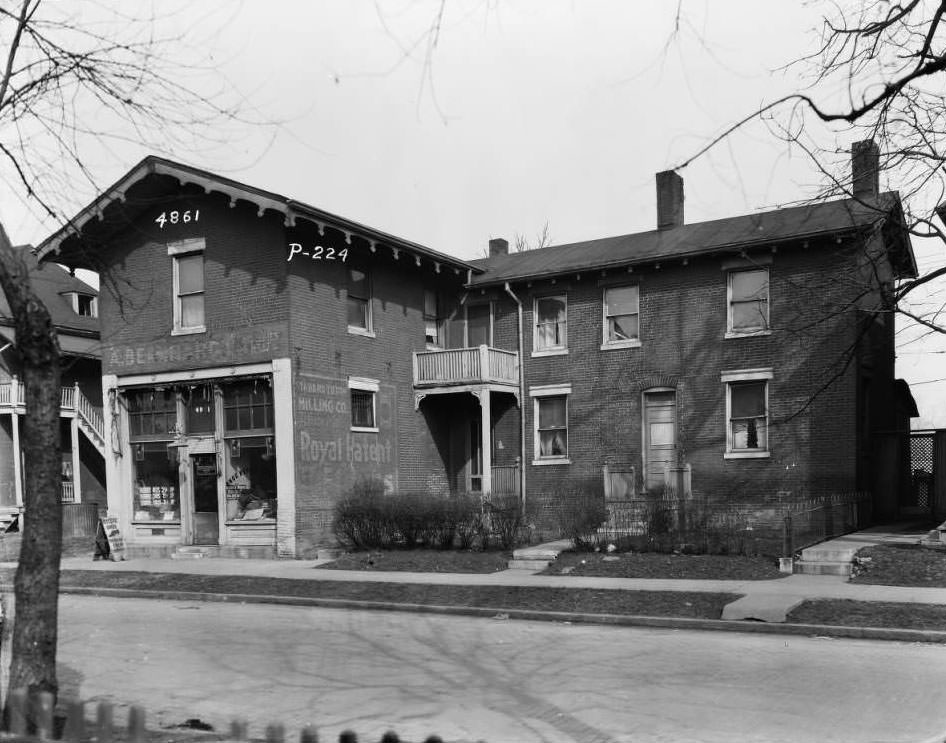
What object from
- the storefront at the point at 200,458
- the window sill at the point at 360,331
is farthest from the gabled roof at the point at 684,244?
the storefront at the point at 200,458

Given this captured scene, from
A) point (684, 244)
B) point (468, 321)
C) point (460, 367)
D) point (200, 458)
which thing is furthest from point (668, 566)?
point (468, 321)

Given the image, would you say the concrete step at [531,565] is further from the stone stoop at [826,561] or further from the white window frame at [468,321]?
the white window frame at [468,321]

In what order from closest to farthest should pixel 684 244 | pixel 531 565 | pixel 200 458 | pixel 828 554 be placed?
1. pixel 828 554
2. pixel 531 565
3. pixel 200 458
4. pixel 684 244

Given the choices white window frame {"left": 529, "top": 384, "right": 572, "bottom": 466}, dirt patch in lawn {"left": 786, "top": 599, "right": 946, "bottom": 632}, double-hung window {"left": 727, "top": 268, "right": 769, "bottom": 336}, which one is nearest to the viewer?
dirt patch in lawn {"left": 786, "top": 599, "right": 946, "bottom": 632}

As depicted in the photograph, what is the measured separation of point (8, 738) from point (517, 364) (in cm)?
2275

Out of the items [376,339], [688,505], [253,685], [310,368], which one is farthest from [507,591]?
[376,339]

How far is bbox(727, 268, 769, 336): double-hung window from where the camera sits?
24062 millimetres

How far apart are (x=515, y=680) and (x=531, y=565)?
9.06 m

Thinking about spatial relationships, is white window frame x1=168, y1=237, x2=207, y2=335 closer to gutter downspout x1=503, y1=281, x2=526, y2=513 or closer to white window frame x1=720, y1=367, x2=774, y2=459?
gutter downspout x1=503, y1=281, x2=526, y2=513

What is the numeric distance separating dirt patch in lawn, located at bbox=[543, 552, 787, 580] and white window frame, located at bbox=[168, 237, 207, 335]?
1166 cm

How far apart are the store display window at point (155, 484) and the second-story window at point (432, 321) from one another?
8.08 metres

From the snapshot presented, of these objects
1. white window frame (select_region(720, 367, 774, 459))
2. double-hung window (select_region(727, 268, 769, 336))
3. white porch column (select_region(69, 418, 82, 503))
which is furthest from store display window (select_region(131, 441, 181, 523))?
double-hung window (select_region(727, 268, 769, 336))

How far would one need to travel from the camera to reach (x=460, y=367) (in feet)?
85.6

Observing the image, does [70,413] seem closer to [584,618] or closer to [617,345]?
[617,345]
